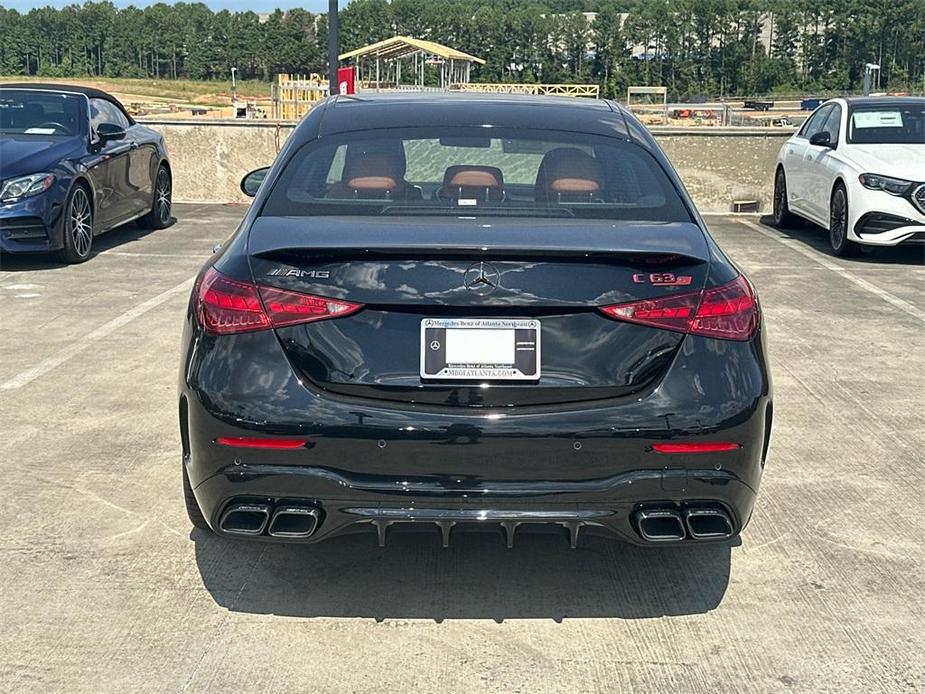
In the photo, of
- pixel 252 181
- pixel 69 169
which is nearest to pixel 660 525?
pixel 252 181

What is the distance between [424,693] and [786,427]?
Result: 302 cm

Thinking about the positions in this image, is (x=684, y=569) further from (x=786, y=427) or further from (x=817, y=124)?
(x=817, y=124)

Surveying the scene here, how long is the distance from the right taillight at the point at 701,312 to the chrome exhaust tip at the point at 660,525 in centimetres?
52

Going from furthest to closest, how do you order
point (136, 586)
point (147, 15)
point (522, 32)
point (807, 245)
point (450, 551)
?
1. point (147, 15)
2. point (522, 32)
3. point (807, 245)
4. point (450, 551)
5. point (136, 586)

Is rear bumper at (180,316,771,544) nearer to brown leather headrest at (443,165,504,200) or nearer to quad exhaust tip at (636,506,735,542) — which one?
quad exhaust tip at (636,506,735,542)

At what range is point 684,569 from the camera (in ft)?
13.7

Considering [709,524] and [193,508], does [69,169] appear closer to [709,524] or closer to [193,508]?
[193,508]

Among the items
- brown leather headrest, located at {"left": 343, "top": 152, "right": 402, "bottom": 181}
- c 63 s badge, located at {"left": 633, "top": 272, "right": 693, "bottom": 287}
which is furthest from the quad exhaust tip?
brown leather headrest, located at {"left": 343, "top": 152, "right": 402, "bottom": 181}

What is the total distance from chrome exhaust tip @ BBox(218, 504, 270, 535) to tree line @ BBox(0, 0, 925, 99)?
474 ft

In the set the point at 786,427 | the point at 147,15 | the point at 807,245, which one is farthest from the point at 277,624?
the point at 147,15

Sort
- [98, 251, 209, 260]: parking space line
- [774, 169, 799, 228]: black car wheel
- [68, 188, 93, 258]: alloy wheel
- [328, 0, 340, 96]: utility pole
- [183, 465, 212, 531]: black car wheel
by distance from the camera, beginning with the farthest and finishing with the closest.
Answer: [328, 0, 340, 96]: utility pole < [774, 169, 799, 228]: black car wheel < [98, 251, 209, 260]: parking space line < [68, 188, 93, 258]: alloy wheel < [183, 465, 212, 531]: black car wheel

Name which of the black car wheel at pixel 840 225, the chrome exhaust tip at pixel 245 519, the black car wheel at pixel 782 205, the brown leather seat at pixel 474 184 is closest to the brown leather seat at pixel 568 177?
the brown leather seat at pixel 474 184

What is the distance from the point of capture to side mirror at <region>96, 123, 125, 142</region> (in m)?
10.9

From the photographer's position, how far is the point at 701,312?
348 cm
